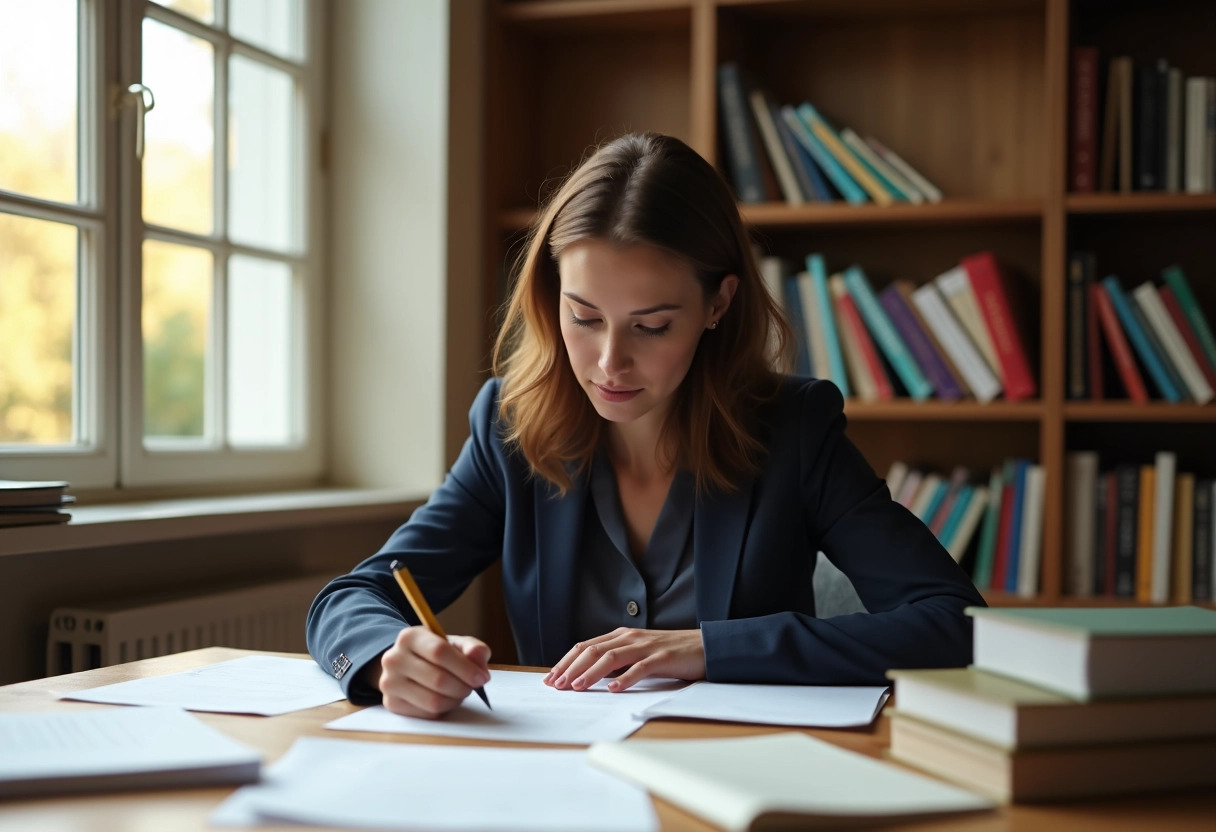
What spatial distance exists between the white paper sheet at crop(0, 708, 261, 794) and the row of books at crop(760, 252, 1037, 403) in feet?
6.06

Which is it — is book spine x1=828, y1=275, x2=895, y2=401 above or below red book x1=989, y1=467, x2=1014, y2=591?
above

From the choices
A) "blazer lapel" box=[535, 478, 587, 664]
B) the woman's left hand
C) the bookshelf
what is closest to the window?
the bookshelf

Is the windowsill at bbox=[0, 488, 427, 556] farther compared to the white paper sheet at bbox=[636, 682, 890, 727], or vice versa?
the windowsill at bbox=[0, 488, 427, 556]

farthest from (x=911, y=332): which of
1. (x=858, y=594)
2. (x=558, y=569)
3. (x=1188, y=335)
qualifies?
(x=558, y=569)

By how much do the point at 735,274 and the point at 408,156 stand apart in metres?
1.32

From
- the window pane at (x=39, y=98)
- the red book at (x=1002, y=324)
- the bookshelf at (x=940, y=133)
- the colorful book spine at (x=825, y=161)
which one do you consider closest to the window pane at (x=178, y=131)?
the window pane at (x=39, y=98)

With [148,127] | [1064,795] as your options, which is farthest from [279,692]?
[148,127]

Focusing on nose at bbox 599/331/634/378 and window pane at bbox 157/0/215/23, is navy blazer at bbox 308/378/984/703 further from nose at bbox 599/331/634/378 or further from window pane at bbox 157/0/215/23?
window pane at bbox 157/0/215/23

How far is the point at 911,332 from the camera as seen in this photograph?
262 cm

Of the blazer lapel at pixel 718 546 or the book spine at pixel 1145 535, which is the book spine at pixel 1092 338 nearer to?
the book spine at pixel 1145 535

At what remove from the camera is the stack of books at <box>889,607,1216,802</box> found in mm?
828

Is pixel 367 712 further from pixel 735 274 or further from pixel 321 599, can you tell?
pixel 735 274

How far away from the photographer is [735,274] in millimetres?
→ 1628

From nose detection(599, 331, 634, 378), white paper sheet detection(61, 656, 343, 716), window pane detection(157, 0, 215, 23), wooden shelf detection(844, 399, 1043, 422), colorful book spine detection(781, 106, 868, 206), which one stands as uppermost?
window pane detection(157, 0, 215, 23)
